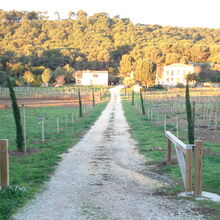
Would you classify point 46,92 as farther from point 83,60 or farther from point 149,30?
point 149,30

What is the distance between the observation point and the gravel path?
6.03 metres

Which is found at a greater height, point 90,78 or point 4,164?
point 90,78

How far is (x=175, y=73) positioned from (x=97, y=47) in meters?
45.3

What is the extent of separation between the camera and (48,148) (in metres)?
14.2

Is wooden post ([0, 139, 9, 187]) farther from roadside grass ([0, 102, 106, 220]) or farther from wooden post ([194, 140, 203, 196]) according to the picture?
wooden post ([194, 140, 203, 196])

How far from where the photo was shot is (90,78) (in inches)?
4154

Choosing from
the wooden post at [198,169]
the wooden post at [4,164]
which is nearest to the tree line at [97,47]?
the wooden post at [4,164]

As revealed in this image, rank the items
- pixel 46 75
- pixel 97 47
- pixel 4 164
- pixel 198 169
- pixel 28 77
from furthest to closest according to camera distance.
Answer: pixel 97 47, pixel 46 75, pixel 28 77, pixel 4 164, pixel 198 169

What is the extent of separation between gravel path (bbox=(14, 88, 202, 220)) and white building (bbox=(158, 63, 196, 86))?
294 feet

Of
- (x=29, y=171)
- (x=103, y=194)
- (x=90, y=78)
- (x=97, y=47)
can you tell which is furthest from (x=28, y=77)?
(x=103, y=194)

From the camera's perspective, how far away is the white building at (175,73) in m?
98.6

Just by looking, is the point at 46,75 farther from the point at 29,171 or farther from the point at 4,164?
the point at 4,164

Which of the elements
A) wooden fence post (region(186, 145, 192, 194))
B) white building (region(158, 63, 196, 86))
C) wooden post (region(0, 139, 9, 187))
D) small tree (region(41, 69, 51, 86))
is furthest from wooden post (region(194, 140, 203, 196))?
white building (region(158, 63, 196, 86))

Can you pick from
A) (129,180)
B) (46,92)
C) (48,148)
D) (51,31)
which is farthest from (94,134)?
(51,31)
